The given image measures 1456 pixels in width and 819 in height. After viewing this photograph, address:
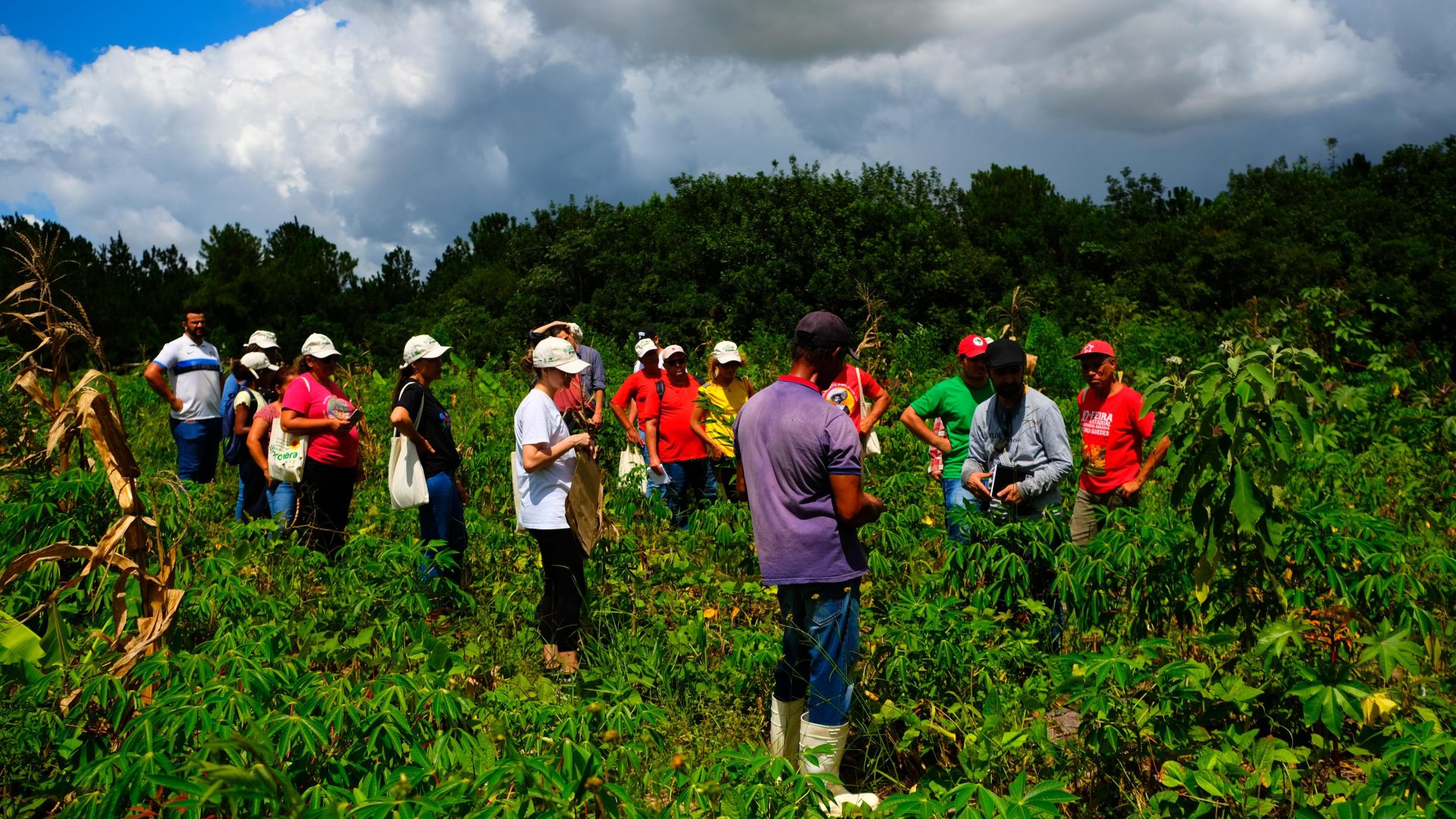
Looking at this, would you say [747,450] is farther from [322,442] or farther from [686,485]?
[686,485]

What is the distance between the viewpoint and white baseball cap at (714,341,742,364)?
6.40 metres

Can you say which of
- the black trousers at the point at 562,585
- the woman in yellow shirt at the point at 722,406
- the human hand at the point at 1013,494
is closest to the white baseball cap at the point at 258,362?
the woman in yellow shirt at the point at 722,406

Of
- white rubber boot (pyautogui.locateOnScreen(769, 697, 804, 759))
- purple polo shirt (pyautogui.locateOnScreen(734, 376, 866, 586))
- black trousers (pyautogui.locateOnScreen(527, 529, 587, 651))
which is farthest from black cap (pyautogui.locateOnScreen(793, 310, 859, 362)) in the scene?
black trousers (pyautogui.locateOnScreen(527, 529, 587, 651))

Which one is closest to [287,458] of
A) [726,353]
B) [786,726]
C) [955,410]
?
[726,353]

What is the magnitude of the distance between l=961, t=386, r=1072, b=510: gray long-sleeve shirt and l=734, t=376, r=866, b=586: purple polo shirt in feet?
4.76

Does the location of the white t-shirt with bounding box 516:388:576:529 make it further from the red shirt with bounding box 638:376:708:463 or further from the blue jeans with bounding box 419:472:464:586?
the red shirt with bounding box 638:376:708:463

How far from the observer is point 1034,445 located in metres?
4.36

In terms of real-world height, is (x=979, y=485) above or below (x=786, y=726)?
above

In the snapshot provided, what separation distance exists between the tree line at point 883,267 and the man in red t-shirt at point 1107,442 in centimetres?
664

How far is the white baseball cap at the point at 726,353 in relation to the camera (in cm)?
640

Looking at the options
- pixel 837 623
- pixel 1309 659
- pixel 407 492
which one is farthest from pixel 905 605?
pixel 407 492

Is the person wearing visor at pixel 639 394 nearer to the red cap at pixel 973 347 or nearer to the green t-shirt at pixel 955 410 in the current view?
the green t-shirt at pixel 955 410

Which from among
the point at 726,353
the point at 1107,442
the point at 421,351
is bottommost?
the point at 1107,442

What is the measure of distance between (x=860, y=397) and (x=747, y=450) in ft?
8.78
